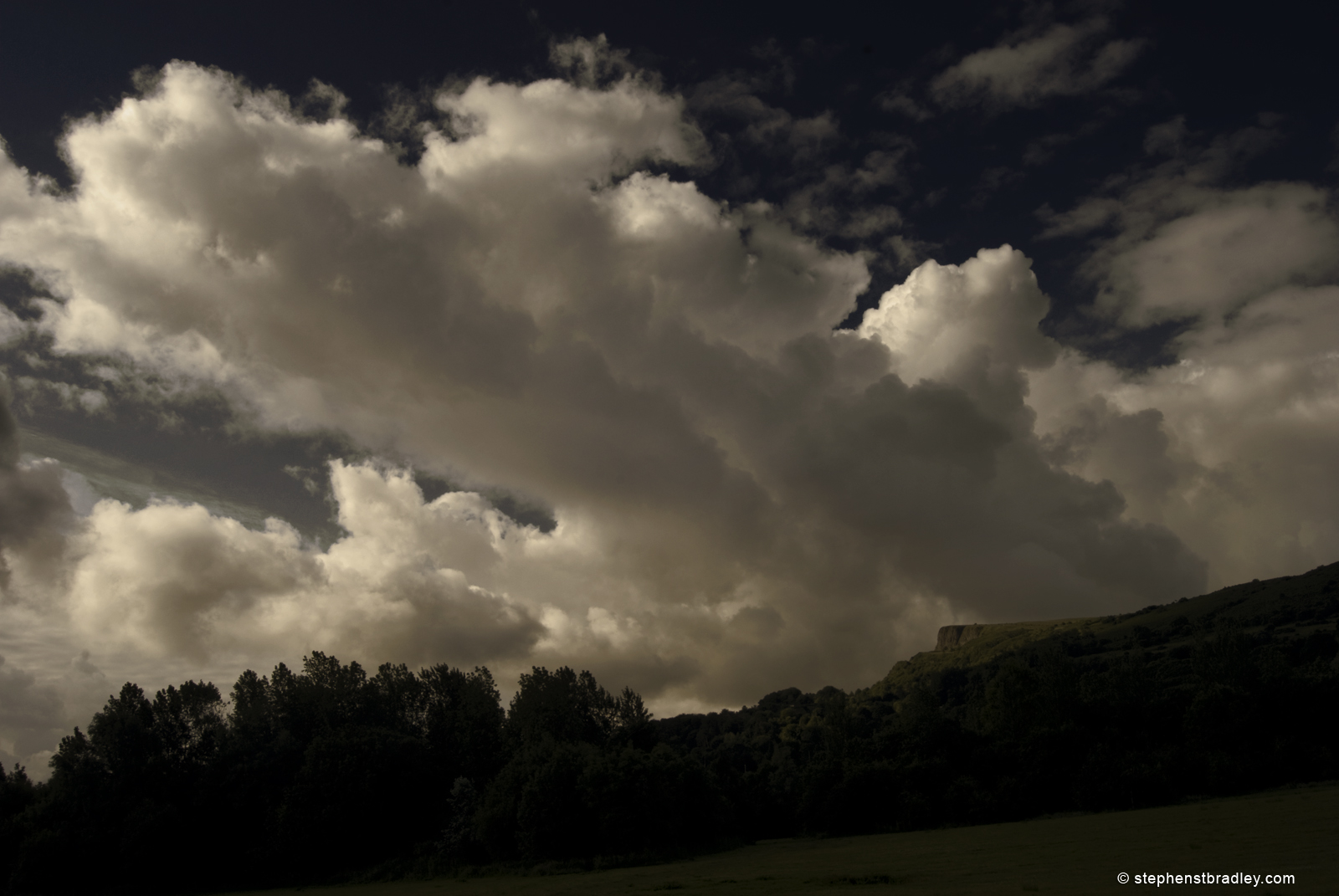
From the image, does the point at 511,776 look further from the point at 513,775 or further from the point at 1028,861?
the point at 1028,861

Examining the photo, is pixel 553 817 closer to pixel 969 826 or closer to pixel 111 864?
pixel 111 864

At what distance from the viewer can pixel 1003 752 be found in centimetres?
11269

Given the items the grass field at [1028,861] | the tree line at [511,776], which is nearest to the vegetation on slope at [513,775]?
the tree line at [511,776]

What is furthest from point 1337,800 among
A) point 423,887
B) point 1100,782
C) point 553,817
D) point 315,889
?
point 315,889

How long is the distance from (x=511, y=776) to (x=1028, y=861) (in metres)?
58.8

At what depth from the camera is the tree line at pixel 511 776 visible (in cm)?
8506

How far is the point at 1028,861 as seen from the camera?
1997 inches

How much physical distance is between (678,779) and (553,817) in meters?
15.8

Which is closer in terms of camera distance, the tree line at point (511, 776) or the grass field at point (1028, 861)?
the grass field at point (1028, 861)

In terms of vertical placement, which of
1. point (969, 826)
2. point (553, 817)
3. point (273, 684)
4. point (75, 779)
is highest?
point (273, 684)

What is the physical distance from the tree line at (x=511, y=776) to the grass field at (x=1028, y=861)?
702 cm

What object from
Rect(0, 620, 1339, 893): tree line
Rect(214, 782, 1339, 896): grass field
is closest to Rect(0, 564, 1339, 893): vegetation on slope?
Rect(0, 620, 1339, 893): tree line

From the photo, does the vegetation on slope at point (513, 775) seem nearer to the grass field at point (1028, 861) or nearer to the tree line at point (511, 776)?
the tree line at point (511, 776)

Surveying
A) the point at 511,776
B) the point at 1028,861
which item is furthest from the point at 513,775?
the point at 1028,861
